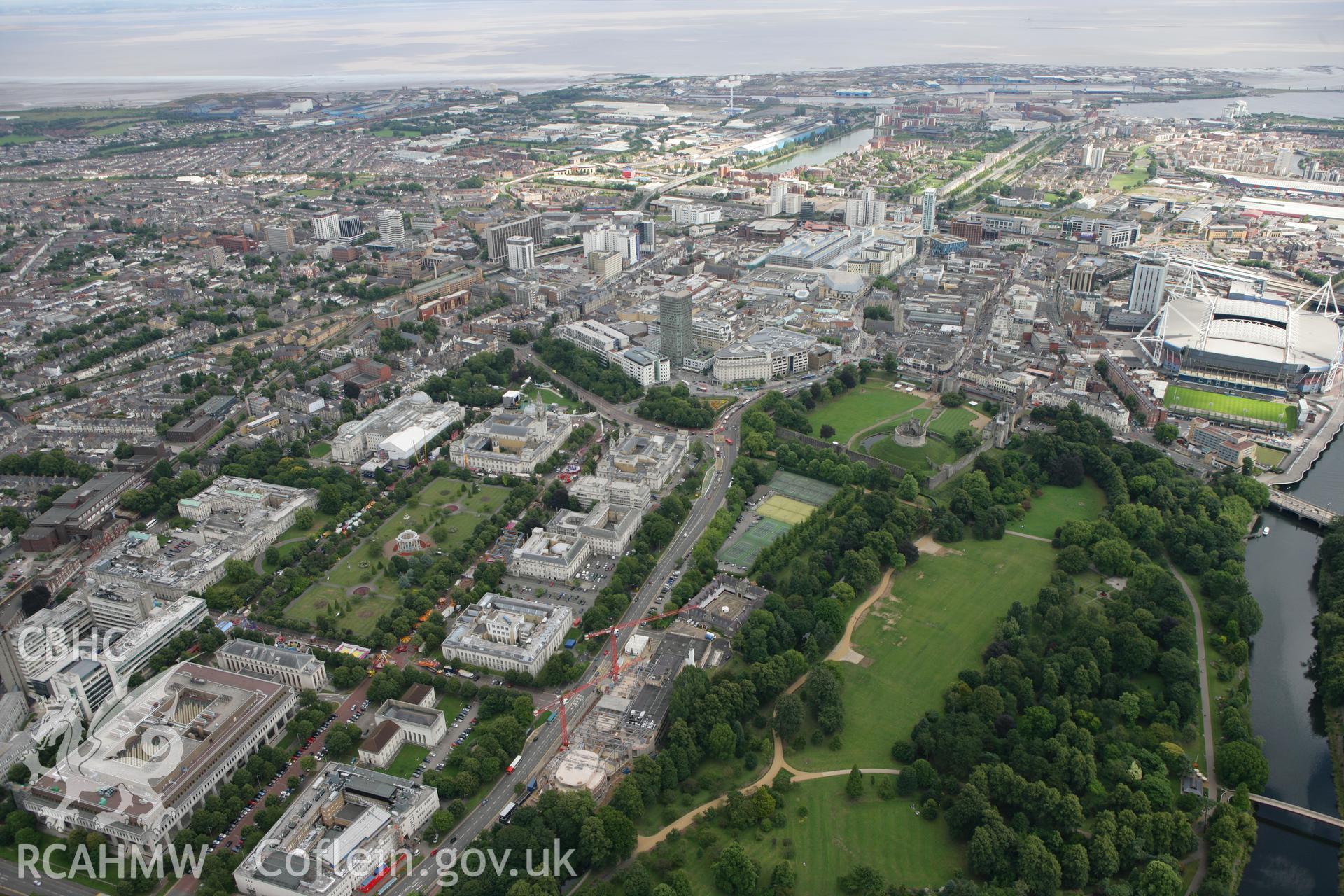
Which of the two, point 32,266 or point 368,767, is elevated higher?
point 32,266

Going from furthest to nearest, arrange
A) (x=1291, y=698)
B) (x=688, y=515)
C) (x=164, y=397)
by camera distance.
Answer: (x=164, y=397) < (x=688, y=515) < (x=1291, y=698)

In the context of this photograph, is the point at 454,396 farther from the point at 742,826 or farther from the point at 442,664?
the point at 742,826

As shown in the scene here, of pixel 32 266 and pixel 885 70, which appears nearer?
pixel 32 266

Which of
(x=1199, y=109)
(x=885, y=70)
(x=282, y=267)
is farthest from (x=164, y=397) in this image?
(x=885, y=70)

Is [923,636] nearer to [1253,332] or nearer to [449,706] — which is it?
[449,706]

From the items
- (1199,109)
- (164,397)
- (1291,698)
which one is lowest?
(1291,698)

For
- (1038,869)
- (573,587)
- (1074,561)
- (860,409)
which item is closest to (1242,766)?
(1038,869)
